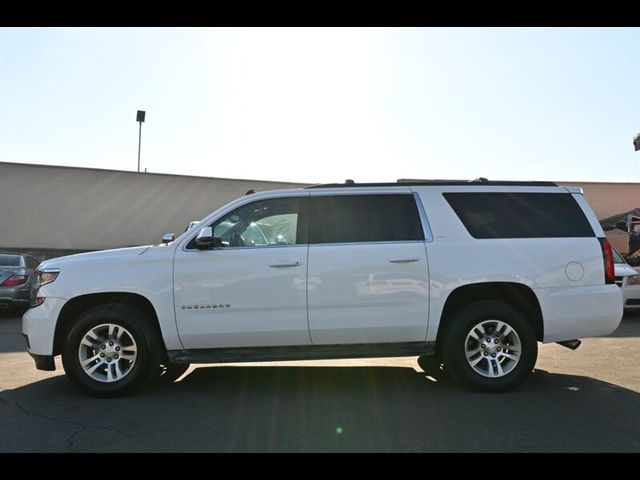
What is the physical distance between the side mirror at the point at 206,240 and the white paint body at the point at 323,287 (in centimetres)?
8

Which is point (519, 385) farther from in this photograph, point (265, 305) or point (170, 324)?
point (170, 324)

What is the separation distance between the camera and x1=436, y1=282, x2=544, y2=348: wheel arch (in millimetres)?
5125

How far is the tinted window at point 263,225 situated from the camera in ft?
16.9

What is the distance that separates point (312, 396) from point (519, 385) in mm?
2091

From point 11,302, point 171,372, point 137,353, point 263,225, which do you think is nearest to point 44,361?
point 137,353

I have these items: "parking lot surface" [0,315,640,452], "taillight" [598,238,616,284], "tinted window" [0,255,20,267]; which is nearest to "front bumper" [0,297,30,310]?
"tinted window" [0,255,20,267]

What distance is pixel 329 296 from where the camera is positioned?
4949mm

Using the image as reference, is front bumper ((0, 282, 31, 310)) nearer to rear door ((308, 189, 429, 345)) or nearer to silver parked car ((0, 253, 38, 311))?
silver parked car ((0, 253, 38, 311))

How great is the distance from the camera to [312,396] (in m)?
4.96

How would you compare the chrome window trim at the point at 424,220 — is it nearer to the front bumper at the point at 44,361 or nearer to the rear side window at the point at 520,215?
the rear side window at the point at 520,215

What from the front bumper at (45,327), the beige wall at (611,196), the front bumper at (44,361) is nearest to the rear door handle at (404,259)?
the front bumper at (45,327)

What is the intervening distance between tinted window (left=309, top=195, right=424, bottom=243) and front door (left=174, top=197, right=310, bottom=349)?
13.4 inches

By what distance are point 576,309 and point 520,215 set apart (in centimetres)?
107
